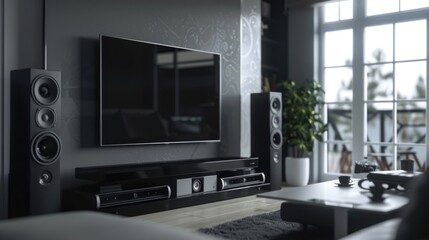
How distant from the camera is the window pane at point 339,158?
552 cm

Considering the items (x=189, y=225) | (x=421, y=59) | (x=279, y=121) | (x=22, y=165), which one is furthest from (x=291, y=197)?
(x=421, y=59)

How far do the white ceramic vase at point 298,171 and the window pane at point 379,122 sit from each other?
0.84 meters

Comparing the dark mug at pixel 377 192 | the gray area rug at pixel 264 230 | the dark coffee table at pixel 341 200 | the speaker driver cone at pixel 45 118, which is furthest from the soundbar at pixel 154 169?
the dark mug at pixel 377 192

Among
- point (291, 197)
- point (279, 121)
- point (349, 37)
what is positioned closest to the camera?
point (291, 197)

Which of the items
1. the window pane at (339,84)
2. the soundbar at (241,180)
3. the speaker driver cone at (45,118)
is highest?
the window pane at (339,84)

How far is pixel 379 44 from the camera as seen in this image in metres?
5.17

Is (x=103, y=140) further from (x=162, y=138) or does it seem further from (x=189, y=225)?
(x=189, y=225)

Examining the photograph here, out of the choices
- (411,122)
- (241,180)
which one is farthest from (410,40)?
(241,180)

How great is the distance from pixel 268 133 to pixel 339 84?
1421mm

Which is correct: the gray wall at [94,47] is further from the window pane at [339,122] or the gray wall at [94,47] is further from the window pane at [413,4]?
the window pane at [413,4]

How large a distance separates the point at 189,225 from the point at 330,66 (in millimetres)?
3289

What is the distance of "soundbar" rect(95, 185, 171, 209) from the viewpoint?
316cm

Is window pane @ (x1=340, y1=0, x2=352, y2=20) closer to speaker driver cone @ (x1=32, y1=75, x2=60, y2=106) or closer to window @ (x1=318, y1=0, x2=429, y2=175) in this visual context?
window @ (x1=318, y1=0, x2=429, y2=175)

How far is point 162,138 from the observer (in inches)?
156
